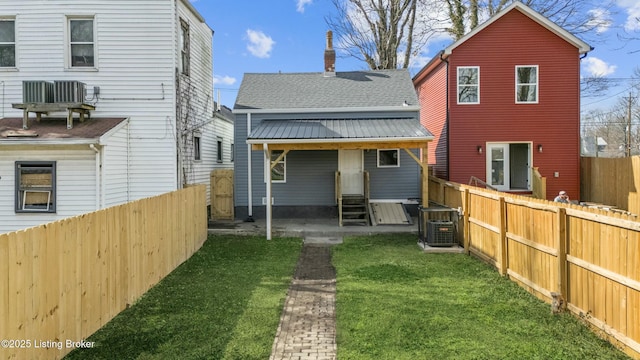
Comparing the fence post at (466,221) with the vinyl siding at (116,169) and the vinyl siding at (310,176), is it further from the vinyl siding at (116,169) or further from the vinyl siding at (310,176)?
the vinyl siding at (116,169)

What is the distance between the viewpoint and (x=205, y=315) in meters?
5.55

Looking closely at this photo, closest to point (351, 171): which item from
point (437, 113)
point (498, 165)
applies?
point (437, 113)

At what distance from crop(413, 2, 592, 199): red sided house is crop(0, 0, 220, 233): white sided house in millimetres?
10028

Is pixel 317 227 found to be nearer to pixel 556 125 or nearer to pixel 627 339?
pixel 627 339

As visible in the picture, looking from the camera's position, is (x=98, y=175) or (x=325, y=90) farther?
(x=325, y=90)

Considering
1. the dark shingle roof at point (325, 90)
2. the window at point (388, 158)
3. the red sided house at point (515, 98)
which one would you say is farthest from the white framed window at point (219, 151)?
the red sided house at point (515, 98)

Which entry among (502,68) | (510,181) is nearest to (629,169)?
(510,181)

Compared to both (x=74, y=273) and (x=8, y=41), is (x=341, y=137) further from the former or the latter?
(x=8, y=41)

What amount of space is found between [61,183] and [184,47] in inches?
227

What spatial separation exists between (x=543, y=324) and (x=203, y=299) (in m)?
4.75

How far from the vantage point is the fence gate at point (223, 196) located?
14.2 metres

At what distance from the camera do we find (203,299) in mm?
6242

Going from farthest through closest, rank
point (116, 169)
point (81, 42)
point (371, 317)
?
point (81, 42) < point (116, 169) < point (371, 317)

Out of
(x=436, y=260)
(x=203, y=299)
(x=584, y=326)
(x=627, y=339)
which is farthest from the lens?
(x=436, y=260)
